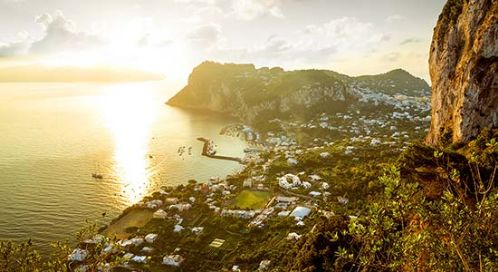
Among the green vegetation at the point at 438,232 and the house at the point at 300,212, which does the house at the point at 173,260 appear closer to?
the house at the point at 300,212

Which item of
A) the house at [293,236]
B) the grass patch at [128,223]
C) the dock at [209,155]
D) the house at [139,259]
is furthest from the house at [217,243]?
the dock at [209,155]

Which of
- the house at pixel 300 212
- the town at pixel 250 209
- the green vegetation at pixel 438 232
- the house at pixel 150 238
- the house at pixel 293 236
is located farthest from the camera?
the house at pixel 300 212

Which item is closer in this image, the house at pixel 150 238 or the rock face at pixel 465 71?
the rock face at pixel 465 71

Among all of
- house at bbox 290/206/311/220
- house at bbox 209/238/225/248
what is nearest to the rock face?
house at bbox 290/206/311/220

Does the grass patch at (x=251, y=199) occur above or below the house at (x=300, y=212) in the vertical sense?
below

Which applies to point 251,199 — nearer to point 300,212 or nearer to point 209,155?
point 300,212

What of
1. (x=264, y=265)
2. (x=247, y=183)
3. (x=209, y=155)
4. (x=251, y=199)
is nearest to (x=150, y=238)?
(x=264, y=265)
